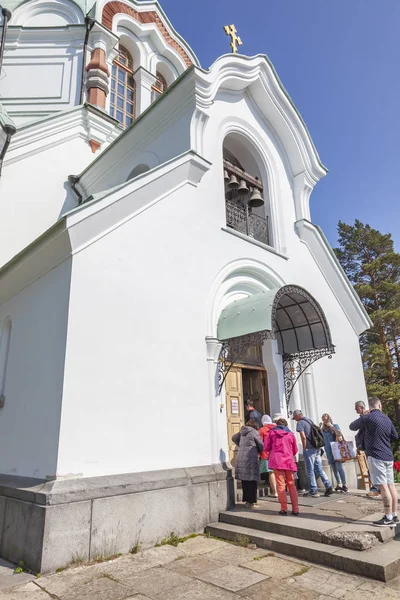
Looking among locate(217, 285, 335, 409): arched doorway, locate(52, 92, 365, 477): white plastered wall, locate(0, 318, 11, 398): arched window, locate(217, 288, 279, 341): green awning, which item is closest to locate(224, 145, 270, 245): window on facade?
locate(52, 92, 365, 477): white plastered wall

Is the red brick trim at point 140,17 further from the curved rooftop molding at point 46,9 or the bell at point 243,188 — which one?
the bell at point 243,188

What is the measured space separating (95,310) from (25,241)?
14.8ft

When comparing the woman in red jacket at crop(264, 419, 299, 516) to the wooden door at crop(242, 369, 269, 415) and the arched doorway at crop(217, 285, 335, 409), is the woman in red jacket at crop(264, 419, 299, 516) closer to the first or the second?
the arched doorway at crop(217, 285, 335, 409)

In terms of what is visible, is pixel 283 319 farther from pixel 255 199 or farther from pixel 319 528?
pixel 319 528

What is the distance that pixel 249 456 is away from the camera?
6.27 m

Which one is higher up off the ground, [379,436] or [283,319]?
[283,319]

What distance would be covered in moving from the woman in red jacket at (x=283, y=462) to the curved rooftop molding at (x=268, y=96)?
238 inches

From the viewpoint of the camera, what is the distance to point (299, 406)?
A: 8.73 m

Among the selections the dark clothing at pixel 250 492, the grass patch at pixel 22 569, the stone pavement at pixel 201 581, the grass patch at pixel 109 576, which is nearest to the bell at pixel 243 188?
the dark clothing at pixel 250 492

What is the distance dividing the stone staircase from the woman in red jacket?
228mm

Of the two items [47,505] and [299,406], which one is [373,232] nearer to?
[299,406]

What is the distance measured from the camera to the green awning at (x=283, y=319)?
6703mm

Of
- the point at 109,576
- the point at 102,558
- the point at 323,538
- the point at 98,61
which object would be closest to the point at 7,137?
the point at 98,61

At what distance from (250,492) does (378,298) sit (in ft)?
68.4
